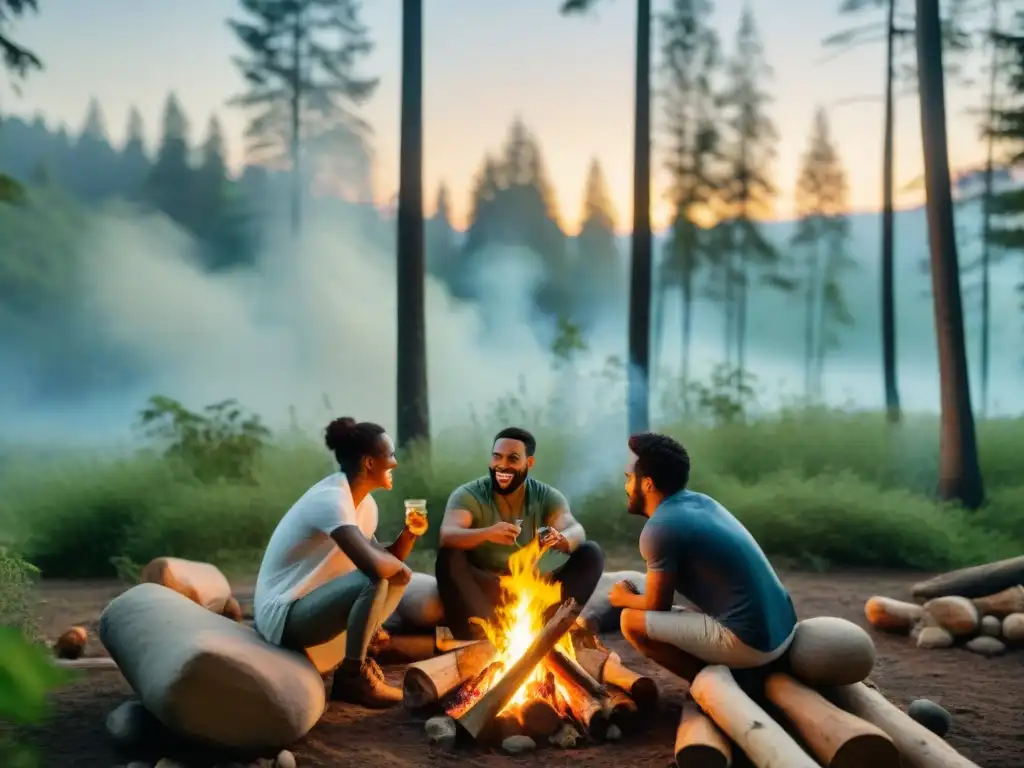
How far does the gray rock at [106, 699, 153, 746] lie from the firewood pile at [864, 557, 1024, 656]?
4.83 meters

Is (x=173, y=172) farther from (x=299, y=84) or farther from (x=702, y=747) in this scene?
(x=702, y=747)

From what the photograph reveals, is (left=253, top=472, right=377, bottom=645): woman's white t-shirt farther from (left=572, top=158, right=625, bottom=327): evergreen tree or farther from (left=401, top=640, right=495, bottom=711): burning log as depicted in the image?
(left=572, top=158, right=625, bottom=327): evergreen tree

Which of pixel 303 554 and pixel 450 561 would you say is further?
pixel 450 561

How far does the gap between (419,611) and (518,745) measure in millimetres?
1636

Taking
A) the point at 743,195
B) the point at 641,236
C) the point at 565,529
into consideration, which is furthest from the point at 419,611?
the point at 743,195

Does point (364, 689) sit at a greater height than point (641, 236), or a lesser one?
lesser

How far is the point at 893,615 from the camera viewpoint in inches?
275

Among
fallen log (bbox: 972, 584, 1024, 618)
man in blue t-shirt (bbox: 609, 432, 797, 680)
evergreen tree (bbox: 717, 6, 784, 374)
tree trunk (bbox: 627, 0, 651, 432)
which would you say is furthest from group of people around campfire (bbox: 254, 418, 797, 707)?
evergreen tree (bbox: 717, 6, 784, 374)

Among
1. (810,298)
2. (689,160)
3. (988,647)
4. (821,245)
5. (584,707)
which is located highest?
(689,160)

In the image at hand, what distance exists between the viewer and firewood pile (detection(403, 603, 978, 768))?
3924 millimetres

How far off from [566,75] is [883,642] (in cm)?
880

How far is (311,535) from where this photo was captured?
479 cm

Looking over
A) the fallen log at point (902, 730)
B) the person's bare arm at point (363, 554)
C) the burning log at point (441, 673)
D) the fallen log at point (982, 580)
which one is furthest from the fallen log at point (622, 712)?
the fallen log at point (982, 580)

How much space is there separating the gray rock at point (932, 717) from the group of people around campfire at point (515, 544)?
0.87m
